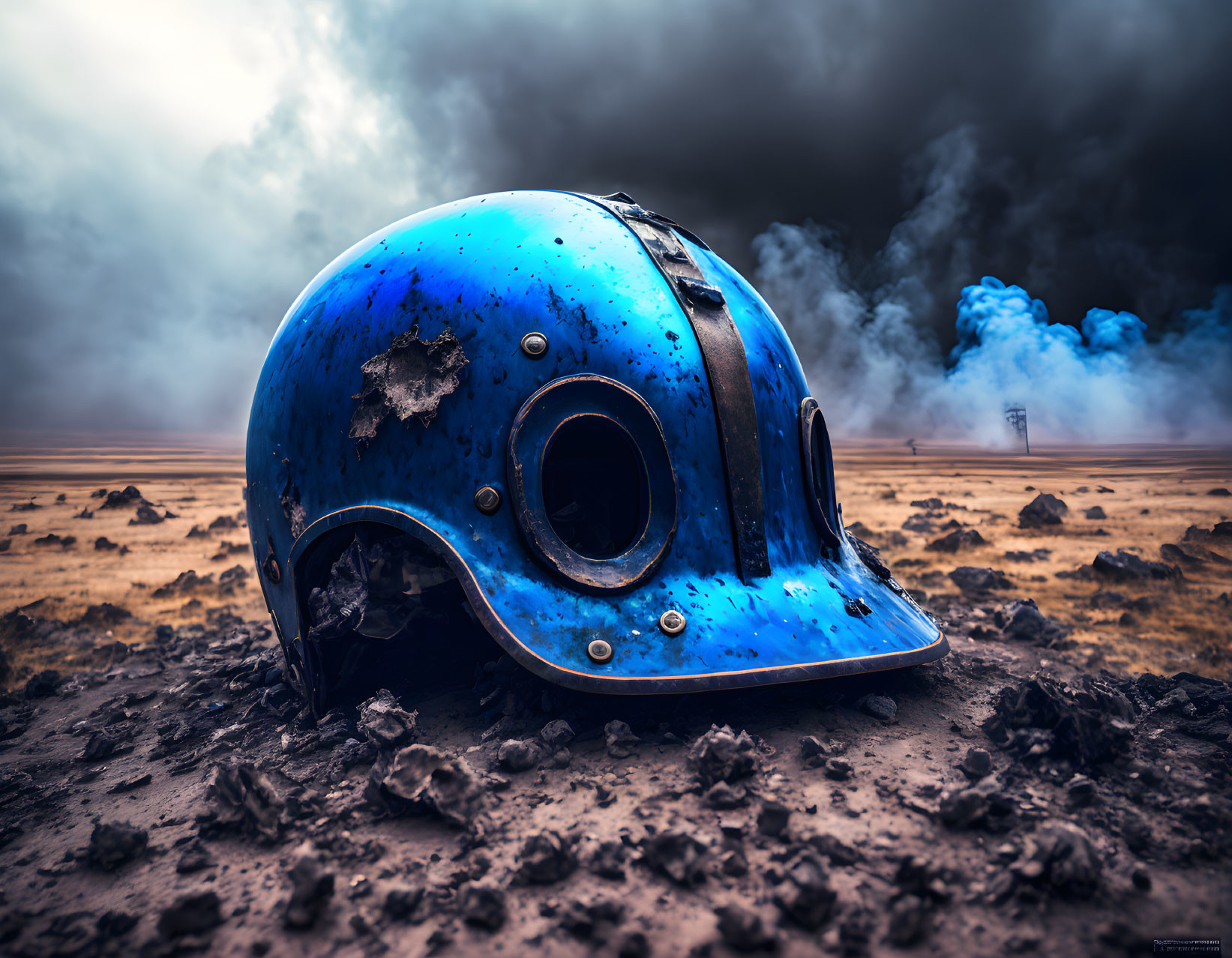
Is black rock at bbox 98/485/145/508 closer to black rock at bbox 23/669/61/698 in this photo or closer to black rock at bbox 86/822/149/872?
black rock at bbox 23/669/61/698

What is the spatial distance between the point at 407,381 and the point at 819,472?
257cm

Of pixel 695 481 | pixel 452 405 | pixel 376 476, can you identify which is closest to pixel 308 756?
pixel 376 476

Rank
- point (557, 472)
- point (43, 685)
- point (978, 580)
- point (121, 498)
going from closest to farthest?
point (557, 472) → point (43, 685) → point (978, 580) → point (121, 498)

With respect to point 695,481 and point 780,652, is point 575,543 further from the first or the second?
point 780,652

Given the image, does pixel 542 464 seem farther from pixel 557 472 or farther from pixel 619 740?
pixel 619 740

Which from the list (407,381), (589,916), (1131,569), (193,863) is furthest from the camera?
(1131,569)

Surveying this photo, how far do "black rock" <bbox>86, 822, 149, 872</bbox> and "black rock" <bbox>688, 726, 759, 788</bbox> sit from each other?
2.35 m

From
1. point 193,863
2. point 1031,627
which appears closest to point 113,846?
point 193,863

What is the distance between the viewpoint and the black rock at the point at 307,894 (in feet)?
6.68

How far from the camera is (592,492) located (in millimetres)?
3811

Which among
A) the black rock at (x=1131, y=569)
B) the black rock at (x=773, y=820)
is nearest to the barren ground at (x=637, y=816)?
the black rock at (x=773, y=820)

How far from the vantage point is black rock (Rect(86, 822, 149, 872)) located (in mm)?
2537

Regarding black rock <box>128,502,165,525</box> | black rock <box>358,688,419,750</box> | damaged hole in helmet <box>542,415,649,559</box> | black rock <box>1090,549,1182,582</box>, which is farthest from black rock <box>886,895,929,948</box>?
black rock <box>128,502,165,525</box>

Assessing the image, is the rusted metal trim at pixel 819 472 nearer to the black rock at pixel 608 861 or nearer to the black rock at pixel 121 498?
the black rock at pixel 608 861
